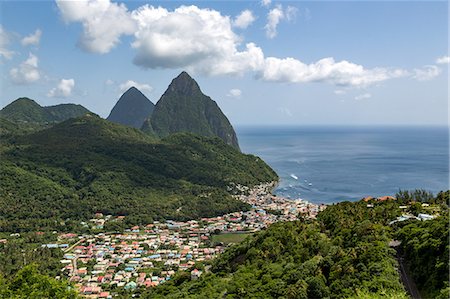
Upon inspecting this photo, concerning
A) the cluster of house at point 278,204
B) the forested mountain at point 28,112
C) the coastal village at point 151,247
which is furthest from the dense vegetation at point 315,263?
the forested mountain at point 28,112

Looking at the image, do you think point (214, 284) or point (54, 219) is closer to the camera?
point (214, 284)

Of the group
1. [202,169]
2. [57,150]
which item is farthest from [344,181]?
[57,150]

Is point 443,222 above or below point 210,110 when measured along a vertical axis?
below

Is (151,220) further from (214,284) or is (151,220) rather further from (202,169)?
(214,284)

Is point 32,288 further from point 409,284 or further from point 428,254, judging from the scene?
point 428,254

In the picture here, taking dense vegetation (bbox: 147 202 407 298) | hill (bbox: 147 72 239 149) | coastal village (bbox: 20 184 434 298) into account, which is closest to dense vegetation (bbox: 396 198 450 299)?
dense vegetation (bbox: 147 202 407 298)

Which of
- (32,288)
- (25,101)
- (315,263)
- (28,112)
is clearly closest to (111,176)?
(32,288)
